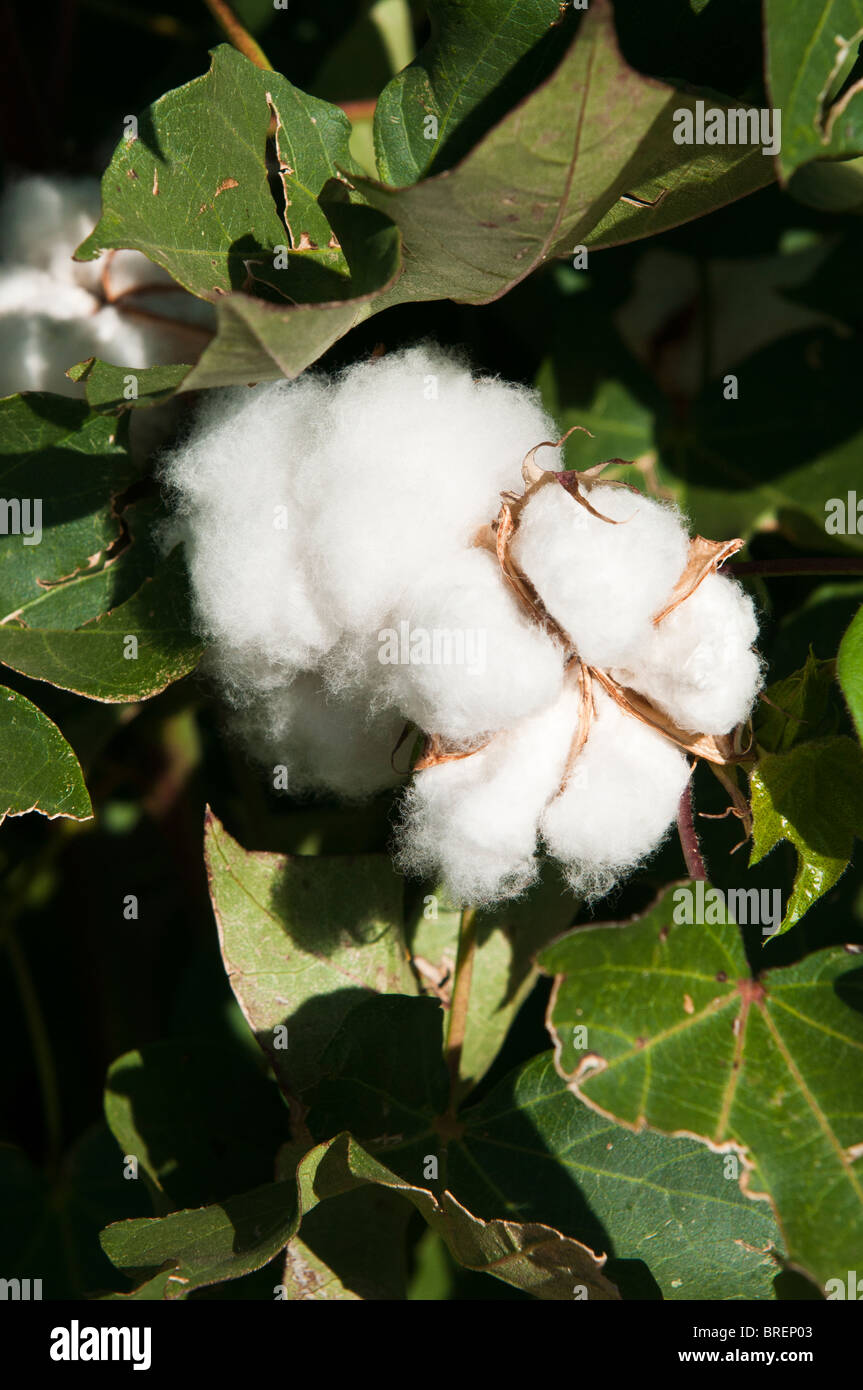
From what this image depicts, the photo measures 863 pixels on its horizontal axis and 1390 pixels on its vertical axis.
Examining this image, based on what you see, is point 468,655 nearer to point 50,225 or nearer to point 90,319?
point 90,319

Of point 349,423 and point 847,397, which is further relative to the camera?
point 847,397

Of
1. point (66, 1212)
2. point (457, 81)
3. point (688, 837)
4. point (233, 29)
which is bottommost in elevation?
point (66, 1212)

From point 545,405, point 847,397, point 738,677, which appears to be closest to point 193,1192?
point 738,677

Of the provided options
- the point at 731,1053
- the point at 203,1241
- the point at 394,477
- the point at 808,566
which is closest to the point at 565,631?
the point at 394,477

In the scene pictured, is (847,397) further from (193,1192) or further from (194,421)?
(193,1192)

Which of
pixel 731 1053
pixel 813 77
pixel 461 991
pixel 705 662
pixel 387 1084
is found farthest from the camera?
pixel 461 991

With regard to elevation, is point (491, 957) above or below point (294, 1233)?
above
